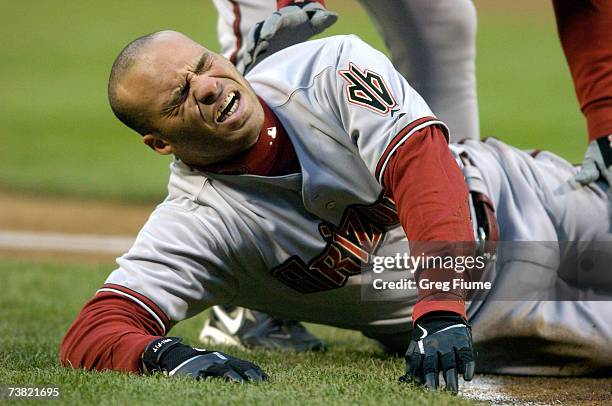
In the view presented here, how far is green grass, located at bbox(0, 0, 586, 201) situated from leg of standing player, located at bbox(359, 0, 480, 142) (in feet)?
12.7

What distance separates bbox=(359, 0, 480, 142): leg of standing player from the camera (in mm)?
3055

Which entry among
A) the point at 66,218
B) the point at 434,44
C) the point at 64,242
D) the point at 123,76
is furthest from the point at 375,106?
the point at 66,218

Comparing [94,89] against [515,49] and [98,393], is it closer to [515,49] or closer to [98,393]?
[515,49]

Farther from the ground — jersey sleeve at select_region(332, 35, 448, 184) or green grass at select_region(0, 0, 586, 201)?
jersey sleeve at select_region(332, 35, 448, 184)

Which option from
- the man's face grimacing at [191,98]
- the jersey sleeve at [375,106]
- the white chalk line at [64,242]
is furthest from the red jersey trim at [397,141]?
the white chalk line at [64,242]

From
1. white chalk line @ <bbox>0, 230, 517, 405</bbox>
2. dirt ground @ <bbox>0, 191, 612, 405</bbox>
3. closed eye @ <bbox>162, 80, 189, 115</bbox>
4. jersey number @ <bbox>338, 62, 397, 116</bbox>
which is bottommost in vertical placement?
dirt ground @ <bbox>0, 191, 612, 405</bbox>

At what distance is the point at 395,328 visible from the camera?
8.59 ft

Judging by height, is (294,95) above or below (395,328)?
above

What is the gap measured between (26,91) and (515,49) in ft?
19.2

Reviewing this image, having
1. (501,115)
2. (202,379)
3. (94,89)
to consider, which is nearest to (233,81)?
(202,379)

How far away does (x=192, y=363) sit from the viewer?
2.03 metres

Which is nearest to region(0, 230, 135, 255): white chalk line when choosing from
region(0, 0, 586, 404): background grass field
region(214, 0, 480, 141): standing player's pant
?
region(0, 0, 586, 404): background grass field

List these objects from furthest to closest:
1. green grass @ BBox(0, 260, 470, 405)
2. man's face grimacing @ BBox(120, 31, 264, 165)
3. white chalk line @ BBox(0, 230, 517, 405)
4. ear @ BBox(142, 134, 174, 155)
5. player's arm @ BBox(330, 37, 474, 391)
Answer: white chalk line @ BBox(0, 230, 517, 405)
ear @ BBox(142, 134, 174, 155)
man's face grimacing @ BBox(120, 31, 264, 165)
player's arm @ BBox(330, 37, 474, 391)
green grass @ BBox(0, 260, 470, 405)

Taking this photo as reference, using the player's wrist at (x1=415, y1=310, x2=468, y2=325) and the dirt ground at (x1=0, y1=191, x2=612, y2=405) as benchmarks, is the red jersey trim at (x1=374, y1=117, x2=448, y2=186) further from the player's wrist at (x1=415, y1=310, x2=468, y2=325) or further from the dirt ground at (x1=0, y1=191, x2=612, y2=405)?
the dirt ground at (x1=0, y1=191, x2=612, y2=405)
